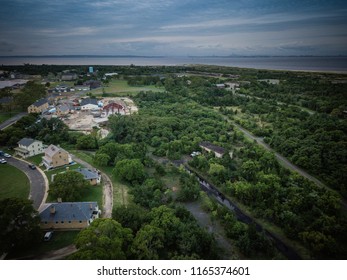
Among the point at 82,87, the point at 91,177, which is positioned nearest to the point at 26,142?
the point at 91,177

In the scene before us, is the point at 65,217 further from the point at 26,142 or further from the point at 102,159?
the point at 26,142

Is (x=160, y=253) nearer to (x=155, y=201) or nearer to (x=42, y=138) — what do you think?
(x=155, y=201)

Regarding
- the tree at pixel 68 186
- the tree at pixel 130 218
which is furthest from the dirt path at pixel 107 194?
the tree at pixel 130 218

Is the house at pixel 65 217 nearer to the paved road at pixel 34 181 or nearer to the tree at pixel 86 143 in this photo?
the paved road at pixel 34 181

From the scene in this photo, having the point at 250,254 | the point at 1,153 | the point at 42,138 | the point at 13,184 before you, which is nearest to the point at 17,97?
the point at 42,138

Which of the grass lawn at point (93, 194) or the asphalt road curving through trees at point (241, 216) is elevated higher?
the grass lawn at point (93, 194)

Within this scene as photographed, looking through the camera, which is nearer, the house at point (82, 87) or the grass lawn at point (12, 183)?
the grass lawn at point (12, 183)
